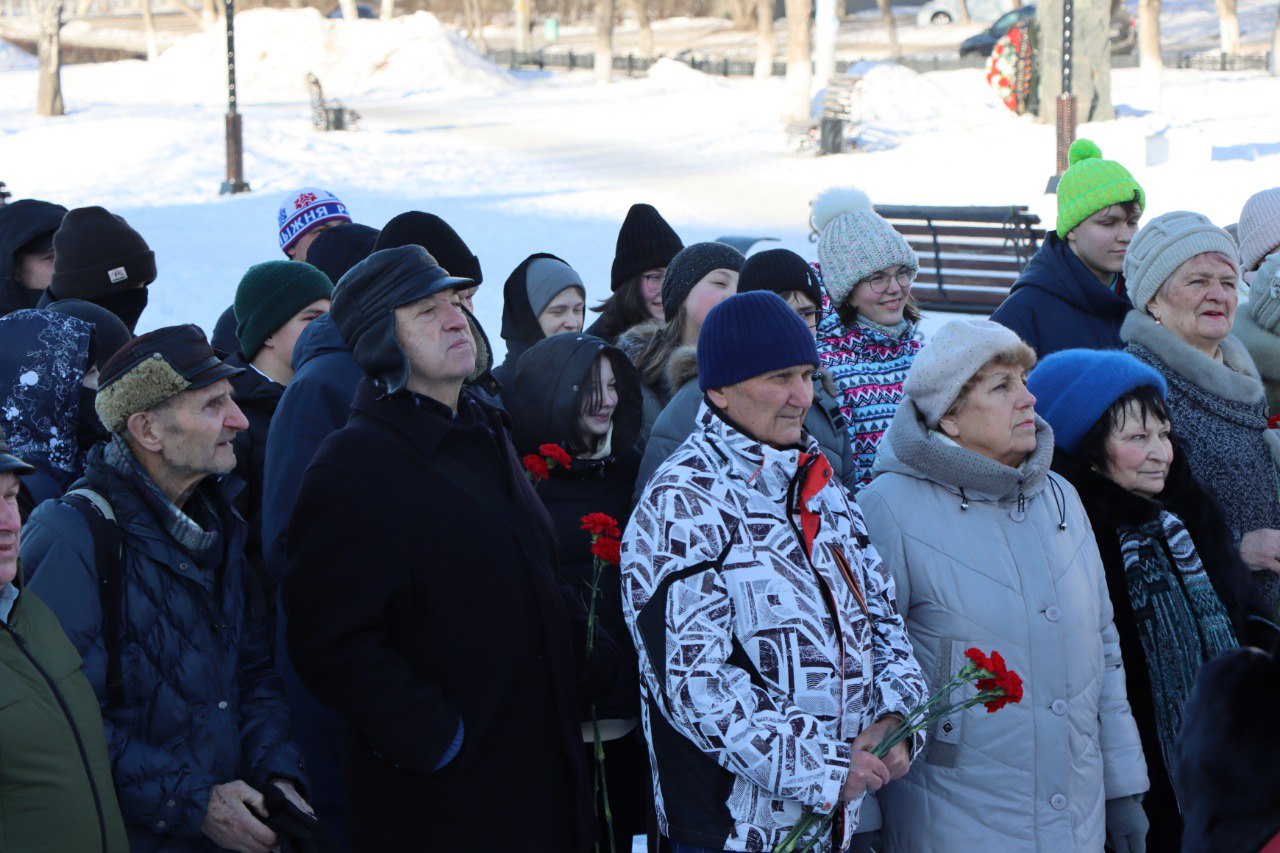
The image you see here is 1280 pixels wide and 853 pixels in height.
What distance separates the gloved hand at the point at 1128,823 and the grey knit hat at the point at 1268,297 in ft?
6.67

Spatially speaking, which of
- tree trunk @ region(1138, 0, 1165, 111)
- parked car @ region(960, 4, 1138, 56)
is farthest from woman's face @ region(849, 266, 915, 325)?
parked car @ region(960, 4, 1138, 56)

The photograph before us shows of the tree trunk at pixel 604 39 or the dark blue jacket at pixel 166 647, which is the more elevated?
the tree trunk at pixel 604 39

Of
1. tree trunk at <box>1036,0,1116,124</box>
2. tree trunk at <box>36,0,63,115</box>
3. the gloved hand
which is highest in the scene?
tree trunk at <box>36,0,63,115</box>

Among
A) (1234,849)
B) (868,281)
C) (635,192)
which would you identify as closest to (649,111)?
(635,192)

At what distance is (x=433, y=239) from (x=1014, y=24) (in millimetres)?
35650

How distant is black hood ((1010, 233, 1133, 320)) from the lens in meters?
5.00

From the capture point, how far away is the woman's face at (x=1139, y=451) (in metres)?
3.77

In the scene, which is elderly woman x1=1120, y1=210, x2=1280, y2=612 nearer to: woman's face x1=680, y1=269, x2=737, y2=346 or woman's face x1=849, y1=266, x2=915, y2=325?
woman's face x1=849, y1=266, x2=915, y2=325

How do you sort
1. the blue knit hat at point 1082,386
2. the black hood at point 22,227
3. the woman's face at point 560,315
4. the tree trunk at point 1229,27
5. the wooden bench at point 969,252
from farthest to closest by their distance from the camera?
the tree trunk at point 1229,27
the wooden bench at point 969,252
the black hood at point 22,227
the woman's face at point 560,315
the blue knit hat at point 1082,386

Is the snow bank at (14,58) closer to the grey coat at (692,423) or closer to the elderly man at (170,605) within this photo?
the grey coat at (692,423)

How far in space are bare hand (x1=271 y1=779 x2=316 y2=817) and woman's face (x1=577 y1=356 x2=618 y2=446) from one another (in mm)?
1257

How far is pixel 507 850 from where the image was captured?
323 cm

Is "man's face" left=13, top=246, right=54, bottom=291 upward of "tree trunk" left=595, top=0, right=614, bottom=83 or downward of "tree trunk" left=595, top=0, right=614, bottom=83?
downward

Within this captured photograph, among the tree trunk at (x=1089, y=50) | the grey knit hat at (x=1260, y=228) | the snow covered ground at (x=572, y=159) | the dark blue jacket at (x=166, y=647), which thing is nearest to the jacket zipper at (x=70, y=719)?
the dark blue jacket at (x=166, y=647)
